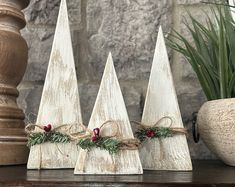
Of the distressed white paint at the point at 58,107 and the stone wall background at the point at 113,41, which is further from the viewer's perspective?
the stone wall background at the point at 113,41

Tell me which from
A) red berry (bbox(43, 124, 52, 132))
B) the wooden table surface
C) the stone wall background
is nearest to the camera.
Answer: the wooden table surface

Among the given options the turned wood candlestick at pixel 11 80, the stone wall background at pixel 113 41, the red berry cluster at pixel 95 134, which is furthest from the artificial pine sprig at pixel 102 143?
the stone wall background at pixel 113 41

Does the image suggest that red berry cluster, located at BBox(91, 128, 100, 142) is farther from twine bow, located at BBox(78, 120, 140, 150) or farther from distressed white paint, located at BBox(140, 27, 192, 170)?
distressed white paint, located at BBox(140, 27, 192, 170)

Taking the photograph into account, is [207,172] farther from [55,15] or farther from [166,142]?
[55,15]

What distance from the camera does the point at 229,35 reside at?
0.76 m

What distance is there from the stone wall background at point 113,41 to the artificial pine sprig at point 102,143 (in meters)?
0.34

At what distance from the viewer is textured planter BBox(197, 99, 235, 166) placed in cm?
68

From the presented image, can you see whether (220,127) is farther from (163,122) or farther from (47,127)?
(47,127)

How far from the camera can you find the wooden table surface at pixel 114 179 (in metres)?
0.49

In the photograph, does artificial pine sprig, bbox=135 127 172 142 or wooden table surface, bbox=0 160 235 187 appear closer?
wooden table surface, bbox=0 160 235 187

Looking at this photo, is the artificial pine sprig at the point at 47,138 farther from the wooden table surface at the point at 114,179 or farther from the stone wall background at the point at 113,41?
the stone wall background at the point at 113,41

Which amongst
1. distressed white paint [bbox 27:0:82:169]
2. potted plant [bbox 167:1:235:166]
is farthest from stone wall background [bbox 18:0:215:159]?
distressed white paint [bbox 27:0:82:169]

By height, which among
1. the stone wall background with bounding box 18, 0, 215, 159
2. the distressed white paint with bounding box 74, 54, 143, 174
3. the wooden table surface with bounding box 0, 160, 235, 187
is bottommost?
the wooden table surface with bounding box 0, 160, 235, 187

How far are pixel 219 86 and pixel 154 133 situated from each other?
179 mm
